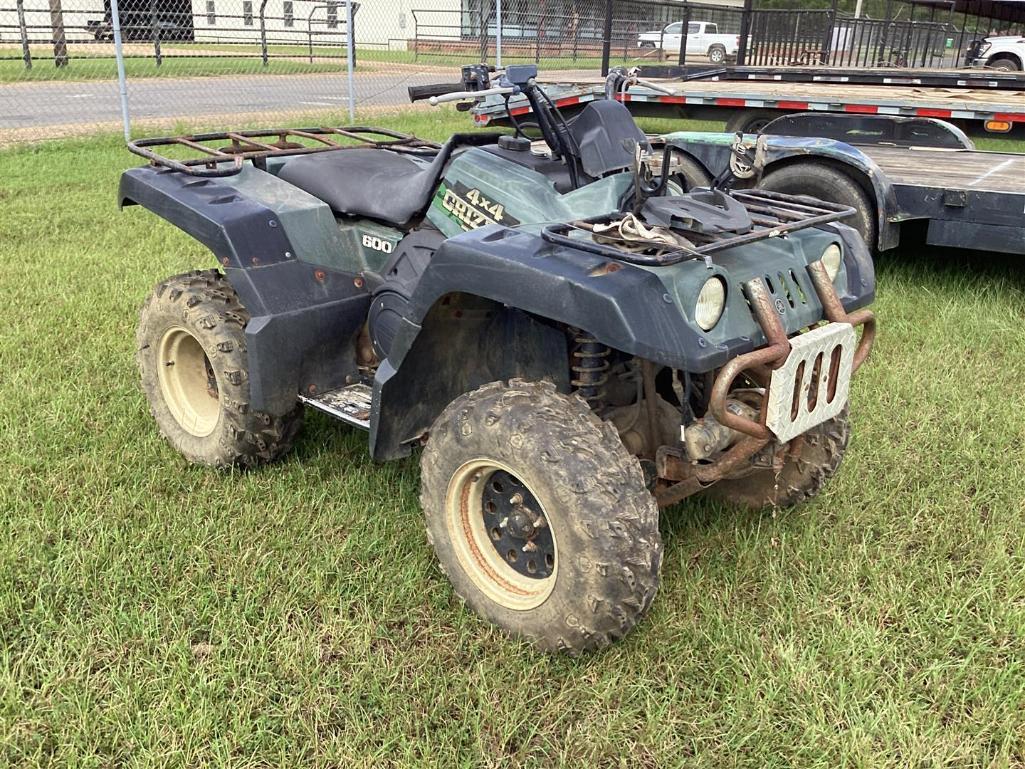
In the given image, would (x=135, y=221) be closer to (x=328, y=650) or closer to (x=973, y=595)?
(x=328, y=650)

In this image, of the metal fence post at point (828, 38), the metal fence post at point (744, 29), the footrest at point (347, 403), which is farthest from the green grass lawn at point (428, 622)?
the metal fence post at point (828, 38)

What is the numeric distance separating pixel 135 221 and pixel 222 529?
5.18m

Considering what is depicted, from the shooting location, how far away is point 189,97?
621 inches

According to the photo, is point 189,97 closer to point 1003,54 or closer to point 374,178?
point 374,178

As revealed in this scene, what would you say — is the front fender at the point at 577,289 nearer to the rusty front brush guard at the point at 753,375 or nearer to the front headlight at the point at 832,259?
the rusty front brush guard at the point at 753,375

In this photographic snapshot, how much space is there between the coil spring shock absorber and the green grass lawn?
727 mm

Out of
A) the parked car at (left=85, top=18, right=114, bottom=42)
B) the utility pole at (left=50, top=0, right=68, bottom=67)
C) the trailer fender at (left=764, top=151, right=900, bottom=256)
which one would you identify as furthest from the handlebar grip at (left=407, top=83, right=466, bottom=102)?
the utility pole at (left=50, top=0, right=68, bottom=67)

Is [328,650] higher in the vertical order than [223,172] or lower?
lower

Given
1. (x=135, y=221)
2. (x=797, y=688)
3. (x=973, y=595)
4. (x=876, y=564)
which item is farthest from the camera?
(x=135, y=221)

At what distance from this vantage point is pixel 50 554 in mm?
3035

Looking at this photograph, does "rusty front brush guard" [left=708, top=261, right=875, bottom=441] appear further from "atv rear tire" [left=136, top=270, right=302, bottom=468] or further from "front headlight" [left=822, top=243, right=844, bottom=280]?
"atv rear tire" [left=136, top=270, right=302, bottom=468]

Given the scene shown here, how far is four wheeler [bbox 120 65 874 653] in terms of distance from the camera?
239 centimetres

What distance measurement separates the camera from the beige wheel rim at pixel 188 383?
12.2 feet

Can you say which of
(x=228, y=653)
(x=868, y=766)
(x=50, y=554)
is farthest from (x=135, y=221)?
(x=868, y=766)
